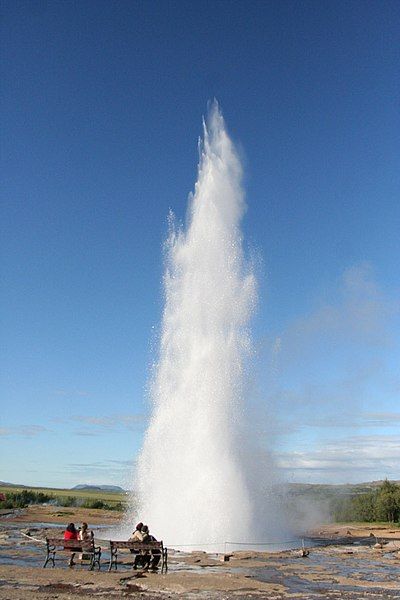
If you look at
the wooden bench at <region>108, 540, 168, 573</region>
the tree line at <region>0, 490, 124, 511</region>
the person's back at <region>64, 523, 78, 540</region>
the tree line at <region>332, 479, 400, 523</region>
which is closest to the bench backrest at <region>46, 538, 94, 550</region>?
the wooden bench at <region>108, 540, 168, 573</region>

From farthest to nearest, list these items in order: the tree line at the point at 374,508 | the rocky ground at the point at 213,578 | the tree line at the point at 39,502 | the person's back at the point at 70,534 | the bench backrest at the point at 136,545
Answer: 1. the tree line at the point at 39,502
2. the tree line at the point at 374,508
3. the person's back at the point at 70,534
4. the bench backrest at the point at 136,545
5. the rocky ground at the point at 213,578

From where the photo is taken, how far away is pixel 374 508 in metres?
56.7

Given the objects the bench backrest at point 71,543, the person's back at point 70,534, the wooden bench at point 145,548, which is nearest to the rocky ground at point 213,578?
the wooden bench at point 145,548

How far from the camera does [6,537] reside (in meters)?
26.2

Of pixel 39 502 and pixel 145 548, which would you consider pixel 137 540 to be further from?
pixel 39 502

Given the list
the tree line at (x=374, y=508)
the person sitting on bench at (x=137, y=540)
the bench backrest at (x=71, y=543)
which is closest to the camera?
the bench backrest at (x=71, y=543)

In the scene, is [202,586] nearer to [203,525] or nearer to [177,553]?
[177,553]

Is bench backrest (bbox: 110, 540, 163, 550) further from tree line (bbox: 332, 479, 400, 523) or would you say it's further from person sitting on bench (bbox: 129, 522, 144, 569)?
tree line (bbox: 332, 479, 400, 523)

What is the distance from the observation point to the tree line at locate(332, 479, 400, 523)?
54438 millimetres

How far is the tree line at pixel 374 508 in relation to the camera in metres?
54.4

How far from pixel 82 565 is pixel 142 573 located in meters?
2.51

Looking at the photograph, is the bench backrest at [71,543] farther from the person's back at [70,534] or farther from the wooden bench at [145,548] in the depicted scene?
the person's back at [70,534]

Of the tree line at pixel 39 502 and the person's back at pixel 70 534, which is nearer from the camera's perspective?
the person's back at pixel 70 534

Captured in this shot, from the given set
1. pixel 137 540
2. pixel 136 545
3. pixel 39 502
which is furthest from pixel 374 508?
pixel 136 545
